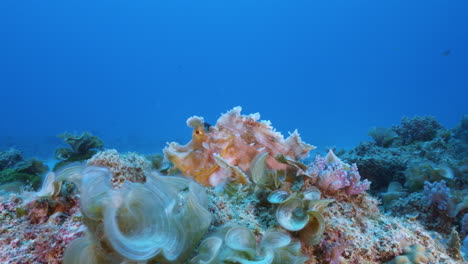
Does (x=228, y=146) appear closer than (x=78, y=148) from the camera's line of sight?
Yes

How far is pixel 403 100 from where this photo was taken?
14400 centimetres

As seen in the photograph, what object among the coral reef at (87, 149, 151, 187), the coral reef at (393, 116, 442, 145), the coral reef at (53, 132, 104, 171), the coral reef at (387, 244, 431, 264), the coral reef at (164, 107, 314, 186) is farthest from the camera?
the coral reef at (393, 116, 442, 145)

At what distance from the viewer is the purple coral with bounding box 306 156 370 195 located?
2.86 m

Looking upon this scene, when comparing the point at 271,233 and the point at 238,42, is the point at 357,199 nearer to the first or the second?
the point at 271,233

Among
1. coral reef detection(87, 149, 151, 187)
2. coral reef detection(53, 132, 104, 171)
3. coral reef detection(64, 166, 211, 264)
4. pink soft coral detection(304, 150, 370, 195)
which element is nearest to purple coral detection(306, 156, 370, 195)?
pink soft coral detection(304, 150, 370, 195)

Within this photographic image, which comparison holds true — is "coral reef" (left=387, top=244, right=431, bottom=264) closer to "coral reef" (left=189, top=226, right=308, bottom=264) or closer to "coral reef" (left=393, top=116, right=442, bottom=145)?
"coral reef" (left=189, top=226, right=308, bottom=264)

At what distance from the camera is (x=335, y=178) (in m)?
2.86

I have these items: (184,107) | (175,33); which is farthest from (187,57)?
(184,107)

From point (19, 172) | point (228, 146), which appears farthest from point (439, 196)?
point (19, 172)

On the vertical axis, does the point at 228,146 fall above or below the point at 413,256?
above

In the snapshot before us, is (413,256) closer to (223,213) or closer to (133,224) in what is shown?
(223,213)

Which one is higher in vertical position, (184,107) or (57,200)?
(184,107)

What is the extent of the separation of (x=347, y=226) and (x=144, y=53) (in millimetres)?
190221

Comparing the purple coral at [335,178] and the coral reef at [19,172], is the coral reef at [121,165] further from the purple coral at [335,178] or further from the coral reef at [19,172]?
the purple coral at [335,178]
